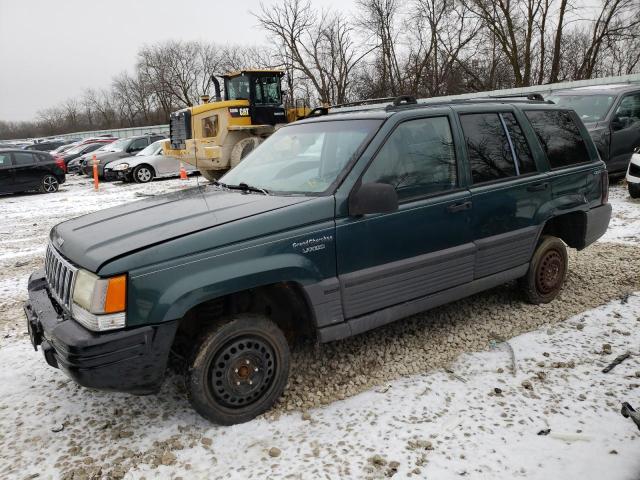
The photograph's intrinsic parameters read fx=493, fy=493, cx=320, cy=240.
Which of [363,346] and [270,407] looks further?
[363,346]

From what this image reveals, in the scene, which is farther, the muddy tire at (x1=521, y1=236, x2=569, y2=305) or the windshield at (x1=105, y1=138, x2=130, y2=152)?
the windshield at (x1=105, y1=138, x2=130, y2=152)

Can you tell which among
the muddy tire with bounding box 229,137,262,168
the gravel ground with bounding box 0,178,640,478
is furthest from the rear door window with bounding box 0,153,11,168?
the gravel ground with bounding box 0,178,640,478

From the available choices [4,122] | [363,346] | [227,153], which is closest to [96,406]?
[363,346]

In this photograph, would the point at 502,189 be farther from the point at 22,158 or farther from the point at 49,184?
the point at 22,158

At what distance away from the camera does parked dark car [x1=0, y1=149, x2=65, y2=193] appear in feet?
51.0

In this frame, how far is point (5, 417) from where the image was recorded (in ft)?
10.5

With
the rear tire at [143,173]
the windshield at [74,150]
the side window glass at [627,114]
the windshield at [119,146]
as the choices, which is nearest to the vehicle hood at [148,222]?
the side window glass at [627,114]

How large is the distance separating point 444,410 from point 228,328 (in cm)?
142

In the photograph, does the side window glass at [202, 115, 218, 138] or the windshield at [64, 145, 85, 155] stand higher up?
the side window glass at [202, 115, 218, 138]

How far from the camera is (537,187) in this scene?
4.14 m

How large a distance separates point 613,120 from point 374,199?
8.58 m

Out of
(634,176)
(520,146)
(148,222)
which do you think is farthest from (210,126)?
(148,222)

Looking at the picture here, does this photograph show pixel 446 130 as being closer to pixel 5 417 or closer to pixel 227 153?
pixel 5 417

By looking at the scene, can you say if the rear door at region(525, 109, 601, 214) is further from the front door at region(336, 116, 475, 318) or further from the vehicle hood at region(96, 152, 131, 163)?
the vehicle hood at region(96, 152, 131, 163)
